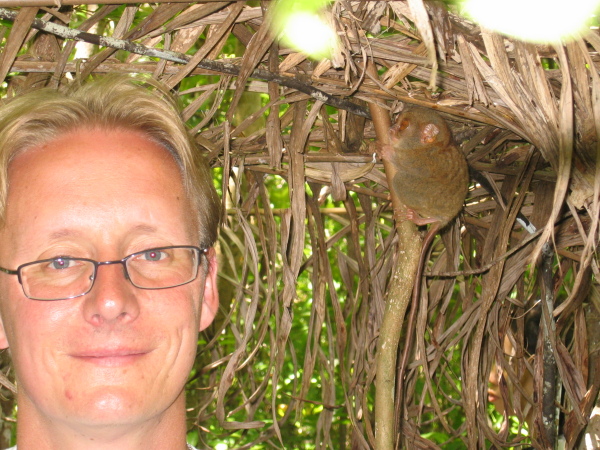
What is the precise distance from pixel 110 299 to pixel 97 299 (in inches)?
1.2

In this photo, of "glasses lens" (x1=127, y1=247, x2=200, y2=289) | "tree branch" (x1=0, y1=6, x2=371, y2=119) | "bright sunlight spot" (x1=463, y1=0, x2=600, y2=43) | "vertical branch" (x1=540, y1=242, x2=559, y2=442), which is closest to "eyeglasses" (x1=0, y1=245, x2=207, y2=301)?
"glasses lens" (x1=127, y1=247, x2=200, y2=289)

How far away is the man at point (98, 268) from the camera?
1.47 meters

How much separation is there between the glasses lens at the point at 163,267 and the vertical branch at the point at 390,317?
0.60 m

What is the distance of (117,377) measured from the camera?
58.1 inches

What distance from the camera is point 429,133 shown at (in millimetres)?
2256

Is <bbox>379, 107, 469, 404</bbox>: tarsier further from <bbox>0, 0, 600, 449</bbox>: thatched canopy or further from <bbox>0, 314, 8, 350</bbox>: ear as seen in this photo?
<bbox>0, 314, 8, 350</bbox>: ear

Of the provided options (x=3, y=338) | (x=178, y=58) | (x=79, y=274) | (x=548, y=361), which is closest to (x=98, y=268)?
(x=79, y=274)

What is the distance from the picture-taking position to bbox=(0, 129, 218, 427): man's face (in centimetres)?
146

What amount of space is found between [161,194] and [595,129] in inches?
45.6

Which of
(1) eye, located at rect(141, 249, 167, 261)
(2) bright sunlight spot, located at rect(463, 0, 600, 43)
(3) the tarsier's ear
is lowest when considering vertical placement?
(1) eye, located at rect(141, 249, 167, 261)

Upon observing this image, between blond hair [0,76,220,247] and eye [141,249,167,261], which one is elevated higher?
blond hair [0,76,220,247]

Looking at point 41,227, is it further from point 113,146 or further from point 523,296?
point 523,296

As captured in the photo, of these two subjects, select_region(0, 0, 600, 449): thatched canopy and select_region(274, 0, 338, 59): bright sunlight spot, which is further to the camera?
select_region(0, 0, 600, 449): thatched canopy

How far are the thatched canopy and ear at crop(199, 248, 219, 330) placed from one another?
24 centimetres
